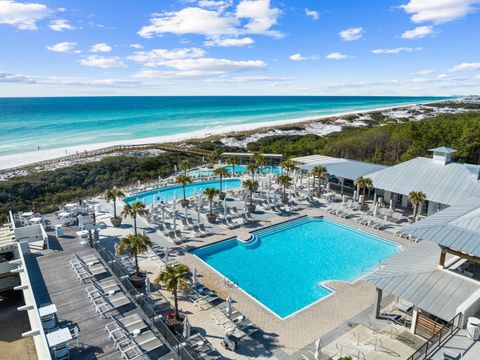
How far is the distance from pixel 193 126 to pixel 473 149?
3007 inches

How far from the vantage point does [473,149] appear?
127ft

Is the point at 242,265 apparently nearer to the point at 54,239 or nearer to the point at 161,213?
the point at 161,213

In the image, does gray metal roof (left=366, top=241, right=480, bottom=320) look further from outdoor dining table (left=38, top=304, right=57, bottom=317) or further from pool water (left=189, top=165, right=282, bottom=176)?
pool water (left=189, top=165, right=282, bottom=176)

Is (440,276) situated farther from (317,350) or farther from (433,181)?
(433,181)

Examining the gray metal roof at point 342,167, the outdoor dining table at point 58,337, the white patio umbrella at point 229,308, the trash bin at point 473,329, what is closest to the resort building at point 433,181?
the gray metal roof at point 342,167

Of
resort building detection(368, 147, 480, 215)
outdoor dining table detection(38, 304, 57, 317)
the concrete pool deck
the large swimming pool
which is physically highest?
resort building detection(368, 147, 480, 215)

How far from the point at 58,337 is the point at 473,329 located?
500 inches

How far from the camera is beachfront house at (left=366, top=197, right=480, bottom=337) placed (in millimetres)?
10502

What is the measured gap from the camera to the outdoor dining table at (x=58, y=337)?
399 inches

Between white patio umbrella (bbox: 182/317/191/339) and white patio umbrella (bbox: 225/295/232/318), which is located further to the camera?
white patio umbrella (bbox: 225/295/232/318)

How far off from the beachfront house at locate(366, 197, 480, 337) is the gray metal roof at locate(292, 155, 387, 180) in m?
16.1

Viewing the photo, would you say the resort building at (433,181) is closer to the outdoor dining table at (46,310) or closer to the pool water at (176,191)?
the pool water at (176,191)

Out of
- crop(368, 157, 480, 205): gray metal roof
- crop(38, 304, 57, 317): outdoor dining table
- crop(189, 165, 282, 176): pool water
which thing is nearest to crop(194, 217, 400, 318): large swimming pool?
crop(368, 157, 480, 205): gray metal roof

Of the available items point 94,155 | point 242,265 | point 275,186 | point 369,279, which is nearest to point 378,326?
point 369,279
